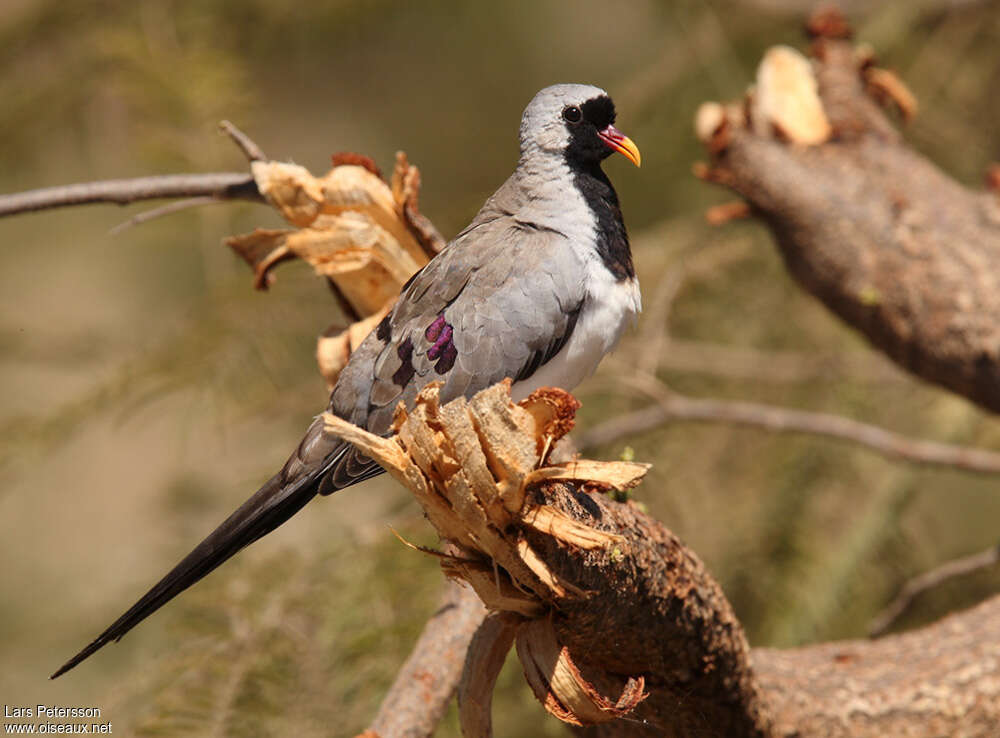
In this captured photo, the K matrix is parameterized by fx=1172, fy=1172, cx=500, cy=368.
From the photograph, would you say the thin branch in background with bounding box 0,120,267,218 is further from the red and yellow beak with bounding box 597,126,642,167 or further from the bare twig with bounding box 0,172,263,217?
the red and yellow beak with bounding box 597,126,642,167

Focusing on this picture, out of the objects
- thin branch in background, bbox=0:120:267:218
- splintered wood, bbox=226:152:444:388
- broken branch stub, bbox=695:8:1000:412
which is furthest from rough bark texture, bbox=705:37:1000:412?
thin branch in background, bbox=0:120:267:218

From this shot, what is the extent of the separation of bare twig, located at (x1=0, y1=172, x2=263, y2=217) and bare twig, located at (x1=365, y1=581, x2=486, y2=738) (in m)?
1.08

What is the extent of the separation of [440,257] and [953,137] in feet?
10.1

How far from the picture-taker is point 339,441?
2350 millimetres

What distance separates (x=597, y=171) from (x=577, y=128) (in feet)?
0.37

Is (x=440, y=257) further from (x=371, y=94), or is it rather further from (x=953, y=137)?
(x=371, y=94)

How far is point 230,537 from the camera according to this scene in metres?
2.23

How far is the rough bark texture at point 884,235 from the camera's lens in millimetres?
3221

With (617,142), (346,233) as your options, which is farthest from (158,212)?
(617,142)

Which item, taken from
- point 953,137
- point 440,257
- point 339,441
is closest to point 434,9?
point 953,137

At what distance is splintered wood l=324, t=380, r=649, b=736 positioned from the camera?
66.6 inches

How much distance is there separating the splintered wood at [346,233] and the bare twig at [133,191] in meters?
0.09

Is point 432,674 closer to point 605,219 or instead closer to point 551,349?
point 551,349

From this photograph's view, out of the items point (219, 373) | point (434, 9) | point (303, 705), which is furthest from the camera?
point (434, 9)
